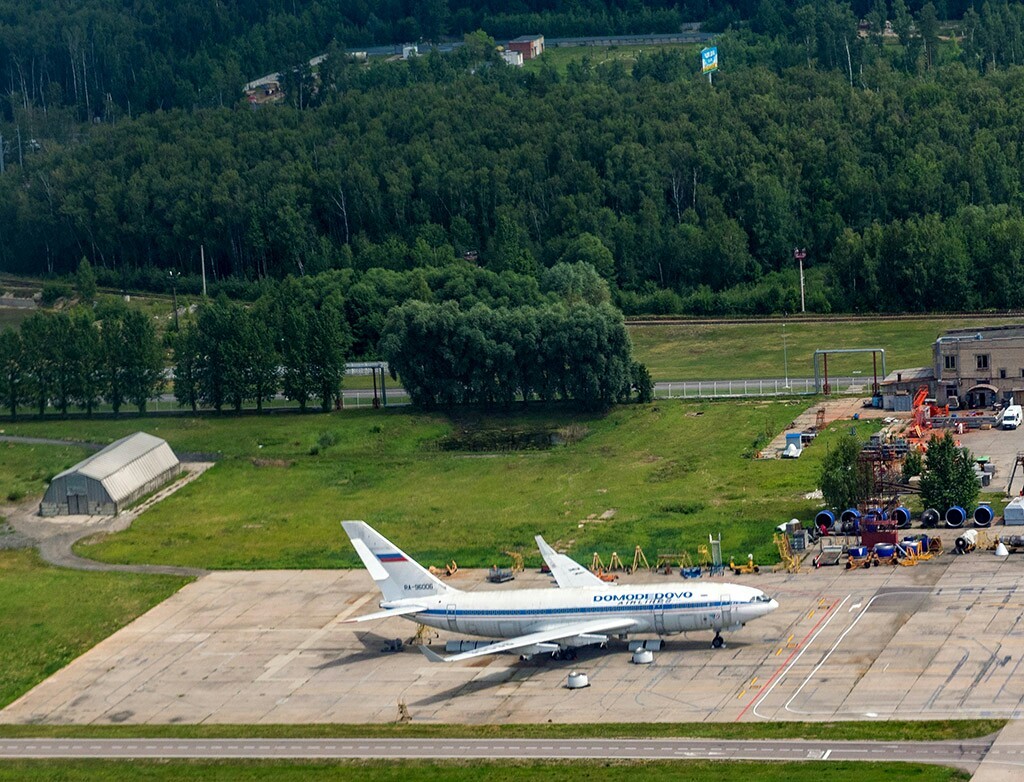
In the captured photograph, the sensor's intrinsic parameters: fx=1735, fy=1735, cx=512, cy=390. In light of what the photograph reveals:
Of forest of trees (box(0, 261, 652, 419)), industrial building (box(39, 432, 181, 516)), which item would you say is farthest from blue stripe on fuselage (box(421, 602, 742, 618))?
forest of trees (box(0, 261, 652, 419))

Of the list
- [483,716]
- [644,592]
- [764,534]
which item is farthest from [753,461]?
[483,716]

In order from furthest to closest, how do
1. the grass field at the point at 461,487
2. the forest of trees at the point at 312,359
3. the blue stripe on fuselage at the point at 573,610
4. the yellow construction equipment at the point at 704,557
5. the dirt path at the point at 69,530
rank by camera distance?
the forest of trees at the point at 312,359
the dirt path at the point at 69,530
the grass field at the point at 461,487
the yellow construction equipment at the point at 704,557
the blue stripe on fuselage at the point at 573,610

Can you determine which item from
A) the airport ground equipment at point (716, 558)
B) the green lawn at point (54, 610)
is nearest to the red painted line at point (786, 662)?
the airport ground equipment at point (716, 558)

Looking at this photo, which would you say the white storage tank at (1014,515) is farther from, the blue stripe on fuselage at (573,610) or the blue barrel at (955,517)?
the blue stripe on fuselage at (573,610)

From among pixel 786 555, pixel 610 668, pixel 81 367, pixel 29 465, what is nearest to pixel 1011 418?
pixel 786 555

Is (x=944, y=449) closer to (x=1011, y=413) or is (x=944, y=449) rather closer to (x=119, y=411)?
(x=1011, y=413)
